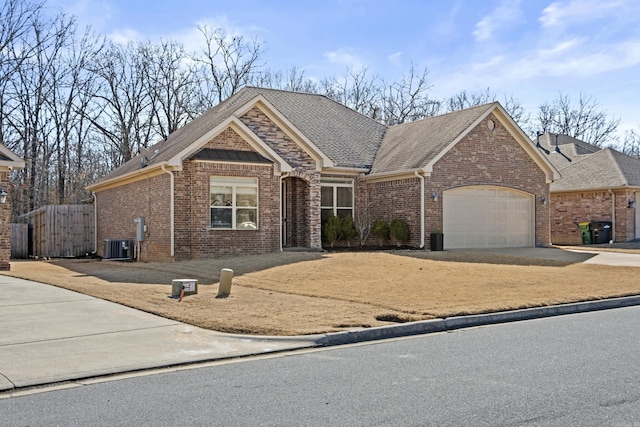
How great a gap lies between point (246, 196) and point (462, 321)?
12.2m

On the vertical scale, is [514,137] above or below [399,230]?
above

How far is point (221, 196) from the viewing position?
21281mm

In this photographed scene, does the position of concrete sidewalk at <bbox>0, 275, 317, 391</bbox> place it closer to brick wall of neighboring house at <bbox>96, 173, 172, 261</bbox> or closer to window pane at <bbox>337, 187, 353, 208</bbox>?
brick wall of neighboring house at <bbox>96, 173, 172, 261</bbox>

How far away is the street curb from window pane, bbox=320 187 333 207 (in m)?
14.0

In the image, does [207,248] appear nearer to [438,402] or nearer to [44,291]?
[44,291]

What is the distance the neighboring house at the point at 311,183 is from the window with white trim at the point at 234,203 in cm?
3

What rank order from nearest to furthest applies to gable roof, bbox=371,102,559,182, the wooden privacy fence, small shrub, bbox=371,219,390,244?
1. gable roof, bbox=371,102,559,182
2. small shrub, bbox=371,219,390,244
3. the wooden privacy fence

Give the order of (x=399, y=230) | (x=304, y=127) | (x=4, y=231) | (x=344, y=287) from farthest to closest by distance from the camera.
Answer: (x=304, y=127)
(x=399, y=230)
(x=4, y=231)
(x=344, y=287)

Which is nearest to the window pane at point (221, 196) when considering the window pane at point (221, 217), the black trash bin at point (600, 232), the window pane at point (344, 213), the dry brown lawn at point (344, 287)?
the window pane at point (221, 217)

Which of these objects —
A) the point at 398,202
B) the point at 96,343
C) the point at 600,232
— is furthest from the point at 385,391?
the point at 600,232

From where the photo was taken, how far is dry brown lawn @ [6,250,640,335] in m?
10.8

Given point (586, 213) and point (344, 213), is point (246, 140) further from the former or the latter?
point (586, 213)

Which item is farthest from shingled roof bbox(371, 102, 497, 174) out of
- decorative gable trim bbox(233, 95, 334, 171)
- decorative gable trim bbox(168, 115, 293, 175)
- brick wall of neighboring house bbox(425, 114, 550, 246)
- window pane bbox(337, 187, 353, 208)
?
decorative gable trim bbox(168, 115, 293, 175)

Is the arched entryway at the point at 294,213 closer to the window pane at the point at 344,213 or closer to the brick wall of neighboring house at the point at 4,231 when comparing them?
the window pane at the point at 344,213
